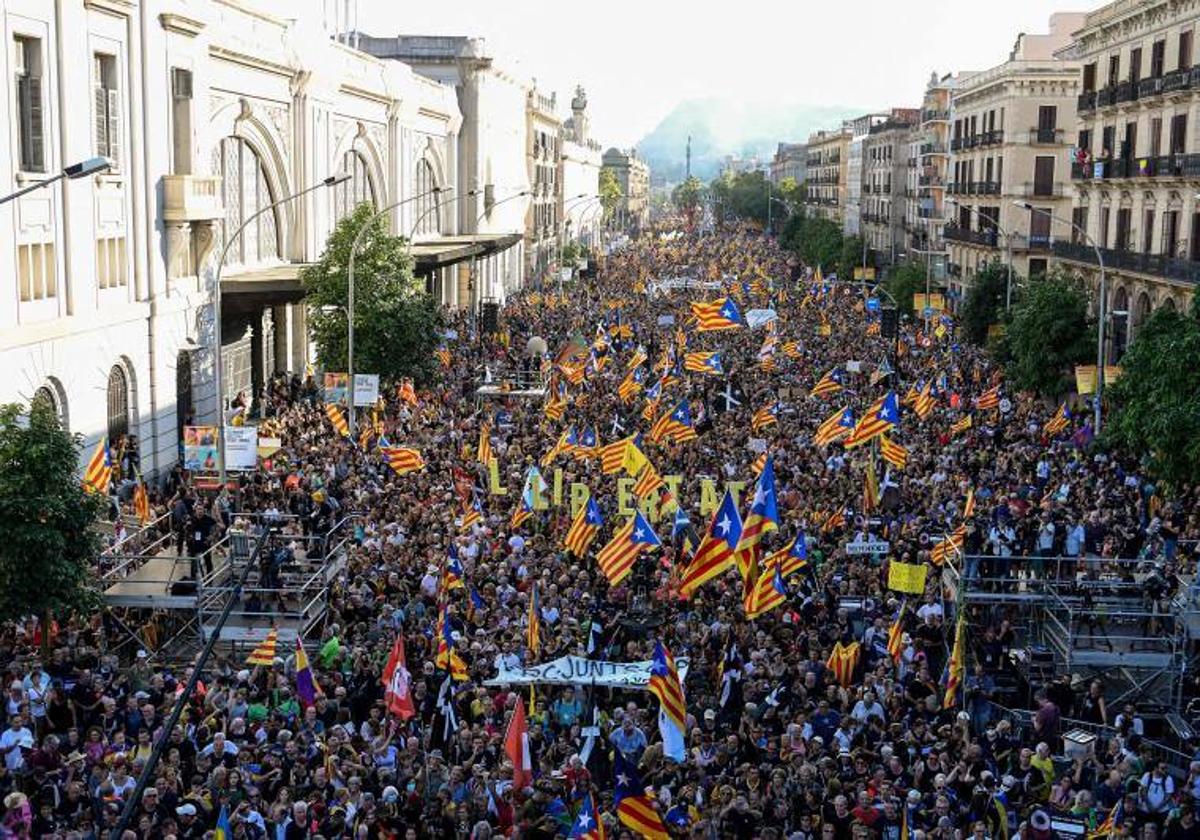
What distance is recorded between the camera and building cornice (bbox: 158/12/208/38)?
37.0 m

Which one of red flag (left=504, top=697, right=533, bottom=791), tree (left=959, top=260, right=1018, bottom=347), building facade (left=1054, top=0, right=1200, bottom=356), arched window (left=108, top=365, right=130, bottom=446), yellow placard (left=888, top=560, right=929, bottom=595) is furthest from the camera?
tree (left=959, top=260, right=1018, bottom=347)

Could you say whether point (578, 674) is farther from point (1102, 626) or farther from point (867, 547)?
point (1102, 626)

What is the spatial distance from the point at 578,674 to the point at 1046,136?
62.2 metres

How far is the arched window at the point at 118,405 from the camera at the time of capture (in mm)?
34469

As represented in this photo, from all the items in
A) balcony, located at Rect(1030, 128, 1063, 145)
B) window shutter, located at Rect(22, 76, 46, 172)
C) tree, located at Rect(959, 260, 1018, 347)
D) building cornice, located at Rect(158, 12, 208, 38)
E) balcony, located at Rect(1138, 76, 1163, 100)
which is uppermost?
building cornice, located at Rect(158, 12, 208, 38)

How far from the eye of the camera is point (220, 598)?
22359 mm

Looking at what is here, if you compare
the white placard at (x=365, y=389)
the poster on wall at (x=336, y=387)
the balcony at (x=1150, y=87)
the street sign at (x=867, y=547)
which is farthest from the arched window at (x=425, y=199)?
the street sign at (x=867, y=547)

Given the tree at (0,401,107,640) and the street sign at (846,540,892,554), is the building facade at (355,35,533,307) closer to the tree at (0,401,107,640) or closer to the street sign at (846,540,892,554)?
the street sign at (846,540,892,554)

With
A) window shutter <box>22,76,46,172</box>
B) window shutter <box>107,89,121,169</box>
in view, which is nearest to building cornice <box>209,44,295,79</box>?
window shutter <box>107,89,121,169</box>

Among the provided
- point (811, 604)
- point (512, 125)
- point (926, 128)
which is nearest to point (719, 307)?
point (811, 604)

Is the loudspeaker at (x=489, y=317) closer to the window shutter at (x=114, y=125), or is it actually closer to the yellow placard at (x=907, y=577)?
the window shutter at (x=114, y=125)

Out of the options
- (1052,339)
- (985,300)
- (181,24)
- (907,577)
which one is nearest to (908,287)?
(985,300)

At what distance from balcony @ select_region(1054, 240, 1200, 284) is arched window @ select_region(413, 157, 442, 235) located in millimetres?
30760

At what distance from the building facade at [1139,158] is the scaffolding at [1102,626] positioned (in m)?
26.6
